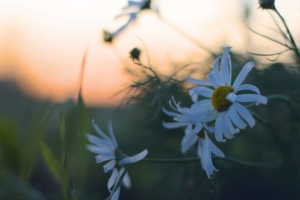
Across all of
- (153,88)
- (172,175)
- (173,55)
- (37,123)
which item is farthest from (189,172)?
(37,123)

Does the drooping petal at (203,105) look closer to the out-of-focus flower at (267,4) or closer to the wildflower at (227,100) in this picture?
the wildflower at (227,100)

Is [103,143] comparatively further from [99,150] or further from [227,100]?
[227,100]

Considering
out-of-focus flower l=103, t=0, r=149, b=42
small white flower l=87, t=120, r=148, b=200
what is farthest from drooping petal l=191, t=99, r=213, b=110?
out-of-focus flower l=103, t=0, r=149, b=42

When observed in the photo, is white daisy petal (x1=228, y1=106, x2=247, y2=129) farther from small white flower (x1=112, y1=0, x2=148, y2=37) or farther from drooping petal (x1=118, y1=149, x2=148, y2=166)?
small white flower (x1=112, y1=0, x2=148, y2=37)

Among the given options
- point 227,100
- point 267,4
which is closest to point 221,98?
point 227,100

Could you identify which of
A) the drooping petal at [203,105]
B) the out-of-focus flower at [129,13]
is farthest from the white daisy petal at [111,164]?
the out-of-focus flower at [129,13]
